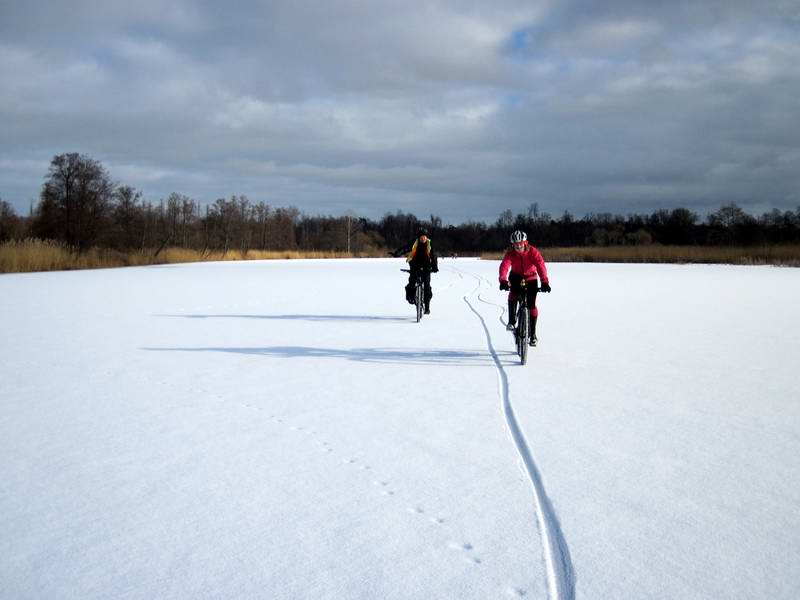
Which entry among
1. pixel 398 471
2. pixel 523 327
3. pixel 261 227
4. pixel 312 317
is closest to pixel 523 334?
Answer: pixel 523 327

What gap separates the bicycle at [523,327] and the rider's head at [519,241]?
0.41 m

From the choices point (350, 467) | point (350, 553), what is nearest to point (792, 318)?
point (350, 467)

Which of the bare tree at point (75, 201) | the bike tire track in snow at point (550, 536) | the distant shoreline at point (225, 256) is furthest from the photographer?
the bare tree at point (75, 201)

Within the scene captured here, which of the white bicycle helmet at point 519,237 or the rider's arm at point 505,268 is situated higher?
the white bicycle helmet at point 519,237

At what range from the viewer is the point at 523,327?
7.32 m

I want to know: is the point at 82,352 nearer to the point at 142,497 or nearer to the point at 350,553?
the point at 142,497

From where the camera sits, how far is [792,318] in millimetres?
11555

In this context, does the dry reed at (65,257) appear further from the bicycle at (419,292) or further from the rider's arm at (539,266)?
the rider's arm at (539,266)

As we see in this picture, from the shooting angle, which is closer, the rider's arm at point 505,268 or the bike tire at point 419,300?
the rider's arm at point 505,268

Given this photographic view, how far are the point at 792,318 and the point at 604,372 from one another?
276 inches

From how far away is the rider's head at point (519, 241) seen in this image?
7.59 meters

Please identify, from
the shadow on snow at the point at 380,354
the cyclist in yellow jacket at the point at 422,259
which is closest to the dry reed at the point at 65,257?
the cyclist in yellow jacket at the point at 422,259

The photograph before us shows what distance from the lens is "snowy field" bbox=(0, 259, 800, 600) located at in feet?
8.52

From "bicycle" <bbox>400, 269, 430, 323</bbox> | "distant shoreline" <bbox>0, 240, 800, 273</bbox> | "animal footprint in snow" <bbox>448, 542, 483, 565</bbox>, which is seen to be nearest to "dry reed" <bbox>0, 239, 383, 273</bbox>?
"distant shoreline" <bbox>0, 240, 800, 273</bbox>
